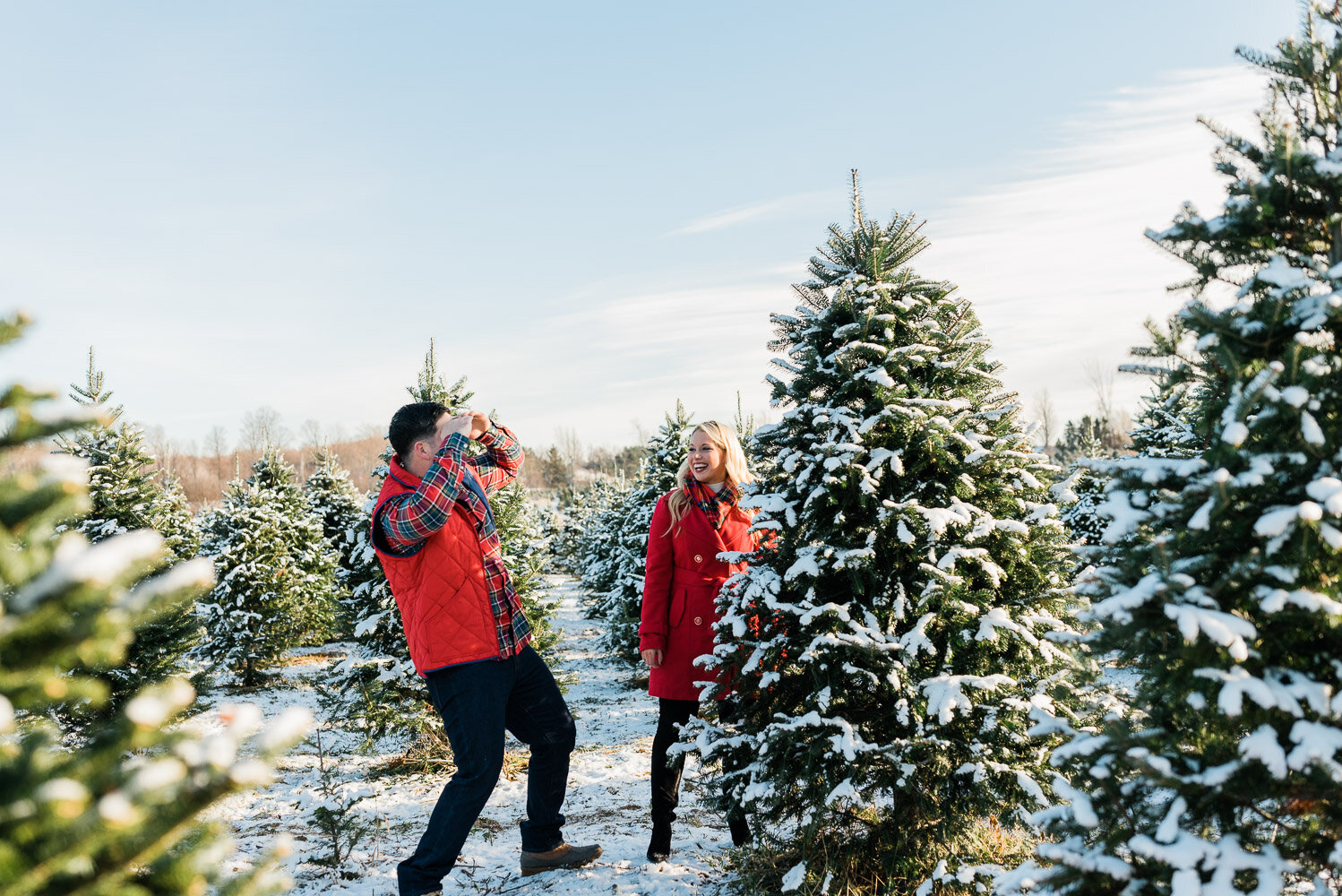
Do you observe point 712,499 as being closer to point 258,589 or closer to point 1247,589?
point 1247,589

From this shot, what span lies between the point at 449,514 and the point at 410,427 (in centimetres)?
56

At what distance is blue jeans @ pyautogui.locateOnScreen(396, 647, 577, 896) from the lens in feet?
11.3

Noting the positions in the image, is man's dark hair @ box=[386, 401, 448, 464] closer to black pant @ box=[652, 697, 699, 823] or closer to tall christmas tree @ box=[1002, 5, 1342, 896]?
black pant @ box=[652, 697, 699, 823]

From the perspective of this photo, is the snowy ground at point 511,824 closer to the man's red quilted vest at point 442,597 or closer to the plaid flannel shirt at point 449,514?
the man's red quilted vest at point 442,597

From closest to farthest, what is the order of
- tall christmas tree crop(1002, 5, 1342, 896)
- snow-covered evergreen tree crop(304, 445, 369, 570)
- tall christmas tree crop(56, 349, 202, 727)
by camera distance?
tall christmas tree crop(1002, 5, 1342, 896) < tall christmas tree crop(56, 349, 202, 727) < snow-covered evergreen tree crop(304, 445, 369, 570)

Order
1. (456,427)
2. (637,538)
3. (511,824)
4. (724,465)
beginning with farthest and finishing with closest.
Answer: (637,538)
(511,824)
(724,465)
(456,427)

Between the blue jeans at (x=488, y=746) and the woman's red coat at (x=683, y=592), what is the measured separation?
1.88 feet

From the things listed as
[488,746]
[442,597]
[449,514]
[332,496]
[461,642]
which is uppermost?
[449,514]

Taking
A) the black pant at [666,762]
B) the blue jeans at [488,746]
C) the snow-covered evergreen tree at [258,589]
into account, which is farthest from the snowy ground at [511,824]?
the snow-covered evergreen tree at [258,589]

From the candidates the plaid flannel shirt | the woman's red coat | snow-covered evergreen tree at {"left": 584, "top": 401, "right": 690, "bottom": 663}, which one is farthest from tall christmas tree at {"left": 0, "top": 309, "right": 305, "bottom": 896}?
snow-covered evergreen tree at {"left": 584, "top": 401, "right": 690, "bottom": 663}

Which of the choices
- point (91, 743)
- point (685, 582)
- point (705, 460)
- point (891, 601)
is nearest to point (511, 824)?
point (685, 582)

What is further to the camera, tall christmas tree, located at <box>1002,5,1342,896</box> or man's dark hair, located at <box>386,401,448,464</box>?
man's dark hair, located at <box>386,401,448,464</box>

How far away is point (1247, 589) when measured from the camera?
192cm

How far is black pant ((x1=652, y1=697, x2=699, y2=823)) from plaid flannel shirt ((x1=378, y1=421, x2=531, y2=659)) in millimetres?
863
